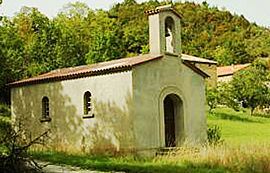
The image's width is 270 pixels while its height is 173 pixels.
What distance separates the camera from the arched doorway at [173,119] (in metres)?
25.2

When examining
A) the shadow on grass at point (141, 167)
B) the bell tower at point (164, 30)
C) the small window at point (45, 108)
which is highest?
the bell tower at point (164, 30)

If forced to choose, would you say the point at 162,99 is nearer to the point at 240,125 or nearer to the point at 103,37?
the point at 240,125

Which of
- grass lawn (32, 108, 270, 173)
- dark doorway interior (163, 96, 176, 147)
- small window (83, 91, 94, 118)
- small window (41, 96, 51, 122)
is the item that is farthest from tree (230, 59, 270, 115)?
grass lawn (32, 108, 270, 173)

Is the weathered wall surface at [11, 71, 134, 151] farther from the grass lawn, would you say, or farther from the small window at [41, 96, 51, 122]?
the grass lawn

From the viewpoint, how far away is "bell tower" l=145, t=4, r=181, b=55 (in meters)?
24.2

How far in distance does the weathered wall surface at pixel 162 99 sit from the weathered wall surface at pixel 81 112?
56 centimetres

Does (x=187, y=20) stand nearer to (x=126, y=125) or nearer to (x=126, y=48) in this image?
(x=126, y=48)

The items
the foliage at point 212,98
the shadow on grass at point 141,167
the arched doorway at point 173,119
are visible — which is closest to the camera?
the shadow on grass at point 141,167

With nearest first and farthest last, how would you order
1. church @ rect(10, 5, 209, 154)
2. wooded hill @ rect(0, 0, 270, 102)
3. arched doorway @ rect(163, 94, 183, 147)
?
church @ rect(10, 5, 209, 154) < arched doorway @ rect(163, 94, 183, 147) < wooded hill @ rect(0, 0, 270, 102)

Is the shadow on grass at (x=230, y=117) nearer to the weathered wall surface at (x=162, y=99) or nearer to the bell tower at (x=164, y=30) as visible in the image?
the weathered wall surface at (x=162, y=99)

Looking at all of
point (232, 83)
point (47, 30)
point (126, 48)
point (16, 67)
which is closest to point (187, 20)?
point (126, 48)

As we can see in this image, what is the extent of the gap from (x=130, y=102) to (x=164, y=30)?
14.4 feet

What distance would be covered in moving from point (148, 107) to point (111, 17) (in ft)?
182

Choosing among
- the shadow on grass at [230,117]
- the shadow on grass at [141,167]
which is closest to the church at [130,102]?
the shadow on grass at [141,167]
